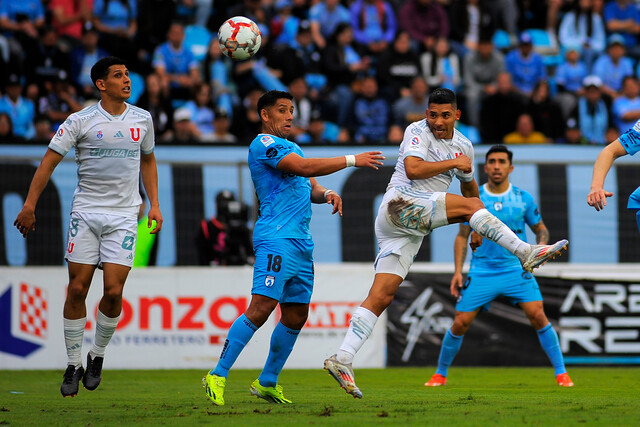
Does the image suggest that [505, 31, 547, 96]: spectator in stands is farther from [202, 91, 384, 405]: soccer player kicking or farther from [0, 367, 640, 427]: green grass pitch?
[202, 91, 384, 405]: soccer player kicking

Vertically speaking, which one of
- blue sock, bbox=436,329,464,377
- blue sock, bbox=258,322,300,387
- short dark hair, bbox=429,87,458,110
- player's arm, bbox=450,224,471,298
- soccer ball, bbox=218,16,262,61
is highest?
soccer ball, bbox=218,16,262,61

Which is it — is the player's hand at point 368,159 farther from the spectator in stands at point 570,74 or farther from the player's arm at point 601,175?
the spectator in stands at point 570,74

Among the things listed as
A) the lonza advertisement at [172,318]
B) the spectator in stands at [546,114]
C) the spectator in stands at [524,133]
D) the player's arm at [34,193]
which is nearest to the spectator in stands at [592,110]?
the spectator in stands at [546,114]

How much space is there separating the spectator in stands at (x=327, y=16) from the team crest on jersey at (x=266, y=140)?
11.5m

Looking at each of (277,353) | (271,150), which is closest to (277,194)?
(271,150)

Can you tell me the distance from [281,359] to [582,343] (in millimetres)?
7305

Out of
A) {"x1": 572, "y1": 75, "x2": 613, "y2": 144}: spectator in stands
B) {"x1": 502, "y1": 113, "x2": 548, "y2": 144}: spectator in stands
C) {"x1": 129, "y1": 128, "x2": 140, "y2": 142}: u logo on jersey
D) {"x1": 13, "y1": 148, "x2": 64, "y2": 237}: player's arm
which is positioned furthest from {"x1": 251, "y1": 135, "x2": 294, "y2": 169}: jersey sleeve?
{"x1": 572, "y1": 75, "x2": 613, "y2": 144}: spectator in stands

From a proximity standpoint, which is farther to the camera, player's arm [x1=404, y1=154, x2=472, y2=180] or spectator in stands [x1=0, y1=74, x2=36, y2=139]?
spectator in stands [x1=0, y1=74, x2=36, y2=139]

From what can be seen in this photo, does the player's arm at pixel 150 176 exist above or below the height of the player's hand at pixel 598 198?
above

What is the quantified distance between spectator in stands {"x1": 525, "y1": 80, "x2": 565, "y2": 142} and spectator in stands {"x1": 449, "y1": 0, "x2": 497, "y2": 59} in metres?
2.78

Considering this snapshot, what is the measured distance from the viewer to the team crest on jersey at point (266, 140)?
24.9 ft

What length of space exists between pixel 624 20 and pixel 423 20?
15.5ft

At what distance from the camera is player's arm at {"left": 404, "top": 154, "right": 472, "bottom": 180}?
756 centimetres

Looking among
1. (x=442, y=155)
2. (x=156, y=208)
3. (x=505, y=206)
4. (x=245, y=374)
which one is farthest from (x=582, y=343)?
(x=156, y=208)
